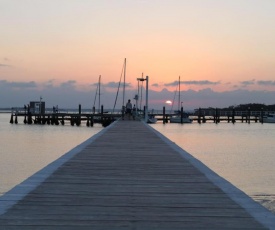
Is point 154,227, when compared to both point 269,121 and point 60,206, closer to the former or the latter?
point 60,206

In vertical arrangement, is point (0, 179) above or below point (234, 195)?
below

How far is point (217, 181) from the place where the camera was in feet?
21.7

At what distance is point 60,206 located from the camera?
4.92 metres

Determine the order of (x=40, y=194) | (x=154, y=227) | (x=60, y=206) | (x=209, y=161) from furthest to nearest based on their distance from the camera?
(x=209, y=161) < (x=40, y=194) < (x=60, y=206) < (x=154, y=227)

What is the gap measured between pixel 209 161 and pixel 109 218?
17.5m

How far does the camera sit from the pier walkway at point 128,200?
171 inches

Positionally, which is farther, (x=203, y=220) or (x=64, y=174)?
(x=64, y=174)

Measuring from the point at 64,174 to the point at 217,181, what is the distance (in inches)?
93.9

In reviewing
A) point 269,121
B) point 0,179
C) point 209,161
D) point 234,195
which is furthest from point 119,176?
point 269,121

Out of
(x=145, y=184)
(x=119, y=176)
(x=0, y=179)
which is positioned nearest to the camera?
(x=145, y=184)

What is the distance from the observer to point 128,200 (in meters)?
5.29

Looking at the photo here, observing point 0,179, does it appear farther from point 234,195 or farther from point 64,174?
point 234,195

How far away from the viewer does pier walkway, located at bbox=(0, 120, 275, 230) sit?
14.2 ft

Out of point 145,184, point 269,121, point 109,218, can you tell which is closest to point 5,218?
point 109,218
